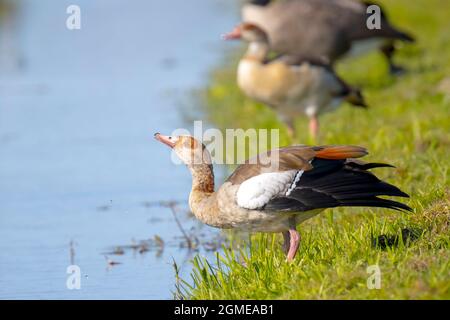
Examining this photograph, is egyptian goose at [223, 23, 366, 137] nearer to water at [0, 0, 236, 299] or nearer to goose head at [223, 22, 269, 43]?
goose head at [223, 22, 269, 43]

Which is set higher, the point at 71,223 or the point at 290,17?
the point at 290,17

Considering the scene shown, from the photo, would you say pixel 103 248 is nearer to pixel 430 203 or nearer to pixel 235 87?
pixel 430 203

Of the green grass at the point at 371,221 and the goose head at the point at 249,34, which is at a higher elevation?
the goose head at the point at 249,34

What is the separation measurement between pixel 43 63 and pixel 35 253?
33.4ft

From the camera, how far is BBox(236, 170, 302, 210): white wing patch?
6.00m

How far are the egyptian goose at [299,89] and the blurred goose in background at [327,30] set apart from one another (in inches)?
95.9

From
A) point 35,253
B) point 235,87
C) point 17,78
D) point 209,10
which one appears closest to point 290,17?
point 235,87

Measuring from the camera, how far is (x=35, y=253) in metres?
7.66

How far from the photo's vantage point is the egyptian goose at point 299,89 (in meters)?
10.9

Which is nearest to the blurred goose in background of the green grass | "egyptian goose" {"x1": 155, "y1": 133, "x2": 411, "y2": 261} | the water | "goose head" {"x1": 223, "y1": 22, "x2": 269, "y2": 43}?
the green grass

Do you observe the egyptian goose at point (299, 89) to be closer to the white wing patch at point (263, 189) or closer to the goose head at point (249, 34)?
the goose head at point (249, 34)

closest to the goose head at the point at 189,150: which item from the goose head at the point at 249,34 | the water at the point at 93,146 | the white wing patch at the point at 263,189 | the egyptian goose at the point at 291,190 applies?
the egyptian goose at the point at 291,190

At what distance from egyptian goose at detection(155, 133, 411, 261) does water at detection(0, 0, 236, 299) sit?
0.76 meters

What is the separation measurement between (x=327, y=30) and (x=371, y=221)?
721 cm
